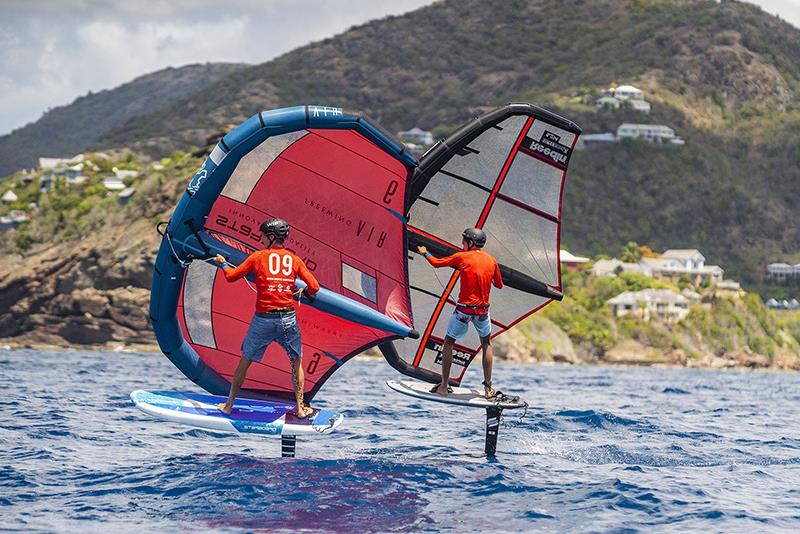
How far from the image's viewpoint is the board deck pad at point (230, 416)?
450 inches

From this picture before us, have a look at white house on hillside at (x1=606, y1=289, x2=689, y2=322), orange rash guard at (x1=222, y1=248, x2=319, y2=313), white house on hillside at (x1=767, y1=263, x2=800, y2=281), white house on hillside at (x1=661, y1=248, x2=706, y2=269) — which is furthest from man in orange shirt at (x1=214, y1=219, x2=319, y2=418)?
white house on hillside at (x1=767, y1=263, x2=800, y2=281)

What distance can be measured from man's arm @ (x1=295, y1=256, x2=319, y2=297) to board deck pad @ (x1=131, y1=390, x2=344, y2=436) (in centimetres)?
142

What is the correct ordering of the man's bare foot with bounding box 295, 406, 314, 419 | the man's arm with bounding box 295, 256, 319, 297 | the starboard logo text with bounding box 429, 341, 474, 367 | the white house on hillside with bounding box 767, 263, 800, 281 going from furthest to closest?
1. the white house on hillside with bounding box 767, 263, 800, 281
2. the starboard logo text with bounding box 429, 341, 474, 367
3. the man's bare foot with bounding box 295, 406, 314, 419
4. the man's arm with bounding box 295, 256, 319, 297

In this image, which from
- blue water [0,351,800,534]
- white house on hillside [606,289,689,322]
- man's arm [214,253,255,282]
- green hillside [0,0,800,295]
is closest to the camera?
blue water [0,351,800,534]

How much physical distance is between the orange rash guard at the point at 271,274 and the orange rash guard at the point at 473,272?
6.06 ft

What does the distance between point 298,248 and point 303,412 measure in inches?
89.9

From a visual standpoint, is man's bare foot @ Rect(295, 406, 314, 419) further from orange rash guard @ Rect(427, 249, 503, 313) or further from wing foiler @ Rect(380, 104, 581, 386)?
wing foiler @ Rect(380, 104, 581, 386)

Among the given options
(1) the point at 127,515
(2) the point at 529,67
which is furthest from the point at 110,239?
(2) the point at 529,67

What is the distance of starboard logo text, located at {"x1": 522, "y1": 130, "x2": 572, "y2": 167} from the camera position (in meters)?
14.0

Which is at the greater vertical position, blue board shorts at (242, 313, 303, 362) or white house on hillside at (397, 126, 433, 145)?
white house on hillside at (397, 126, 433, 145)

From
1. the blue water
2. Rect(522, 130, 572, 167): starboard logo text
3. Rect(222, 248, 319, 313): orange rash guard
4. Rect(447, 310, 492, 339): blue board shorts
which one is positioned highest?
Answer: Rect(522, 130, 572, 167): starboard logo text

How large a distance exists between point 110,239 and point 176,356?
56.8 metres

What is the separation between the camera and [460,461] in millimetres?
12609

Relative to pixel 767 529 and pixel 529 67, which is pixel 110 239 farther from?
pixel 529 67
